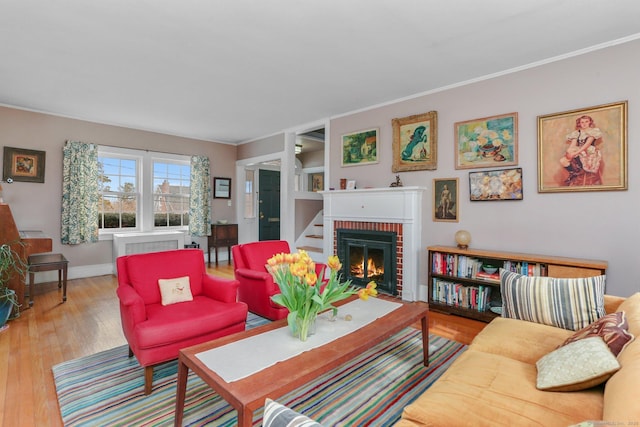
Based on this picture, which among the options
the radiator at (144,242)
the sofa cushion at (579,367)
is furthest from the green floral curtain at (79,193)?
the sofa cushion at (579,367)

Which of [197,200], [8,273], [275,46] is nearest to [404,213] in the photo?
[275,46]

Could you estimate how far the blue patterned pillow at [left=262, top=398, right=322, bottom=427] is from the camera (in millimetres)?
671

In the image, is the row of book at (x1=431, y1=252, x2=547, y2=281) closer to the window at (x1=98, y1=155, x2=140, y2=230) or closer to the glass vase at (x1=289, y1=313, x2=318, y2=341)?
the glass vase at (x1=289, y1=313, x2=318, y2=341)

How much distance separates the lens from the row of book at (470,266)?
3021 millimetres

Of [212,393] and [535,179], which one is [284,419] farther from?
[535,179]

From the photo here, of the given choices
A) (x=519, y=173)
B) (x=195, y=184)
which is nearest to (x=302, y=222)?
(x=195, y=184)

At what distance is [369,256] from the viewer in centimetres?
440

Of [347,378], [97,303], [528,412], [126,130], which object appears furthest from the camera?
[126,130]

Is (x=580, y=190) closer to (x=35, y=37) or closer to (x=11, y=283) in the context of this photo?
(x=35, y=37)

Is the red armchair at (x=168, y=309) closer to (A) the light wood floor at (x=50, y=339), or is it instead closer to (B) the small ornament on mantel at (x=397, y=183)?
(A) the light wood floor at (x=50, y=339)

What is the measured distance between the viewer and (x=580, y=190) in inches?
115

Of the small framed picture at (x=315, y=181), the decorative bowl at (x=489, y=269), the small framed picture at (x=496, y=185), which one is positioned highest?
the small framed picture at (x=315, y=181)

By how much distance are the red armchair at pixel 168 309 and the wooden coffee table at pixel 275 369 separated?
1.74 feet

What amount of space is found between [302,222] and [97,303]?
3442 mm
